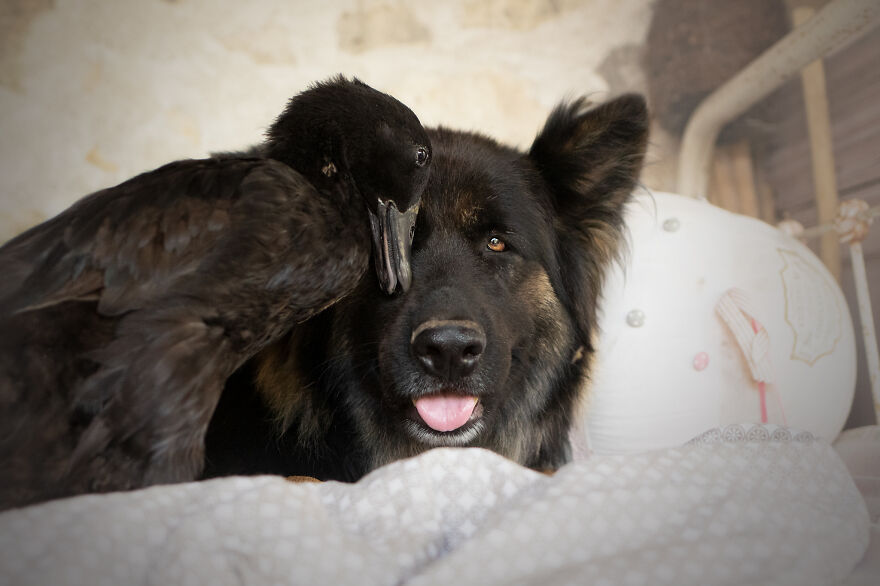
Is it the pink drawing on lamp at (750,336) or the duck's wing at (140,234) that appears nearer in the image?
the duck's wing at (140,234)

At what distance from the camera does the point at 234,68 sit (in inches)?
75.0

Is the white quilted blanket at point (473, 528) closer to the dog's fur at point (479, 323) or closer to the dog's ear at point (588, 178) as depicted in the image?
the dog's fur at point (479, 323)

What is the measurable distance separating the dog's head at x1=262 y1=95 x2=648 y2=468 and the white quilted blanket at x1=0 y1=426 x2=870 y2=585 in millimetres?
421

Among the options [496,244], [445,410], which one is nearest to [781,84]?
[496,244]

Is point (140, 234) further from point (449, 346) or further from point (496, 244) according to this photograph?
point (496, 244)

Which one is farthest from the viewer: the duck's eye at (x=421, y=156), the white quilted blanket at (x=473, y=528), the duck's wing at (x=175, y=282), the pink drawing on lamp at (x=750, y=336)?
the pink drawing on lamp at (x=750, y=336)

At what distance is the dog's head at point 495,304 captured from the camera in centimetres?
128

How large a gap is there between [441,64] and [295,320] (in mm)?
1284

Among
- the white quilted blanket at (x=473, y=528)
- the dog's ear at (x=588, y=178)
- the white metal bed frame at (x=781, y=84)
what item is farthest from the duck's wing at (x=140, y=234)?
the white metal bed frame at (x=781, y=84)

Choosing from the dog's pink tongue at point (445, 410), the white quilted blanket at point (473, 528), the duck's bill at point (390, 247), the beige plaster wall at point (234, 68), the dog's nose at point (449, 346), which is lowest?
the white quilted blanket at point (473, 528)

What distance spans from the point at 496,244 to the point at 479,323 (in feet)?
1.00

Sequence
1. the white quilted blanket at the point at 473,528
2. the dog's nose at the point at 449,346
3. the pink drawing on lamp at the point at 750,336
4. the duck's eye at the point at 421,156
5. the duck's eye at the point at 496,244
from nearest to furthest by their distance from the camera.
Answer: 1. the white quilted blanket at the point at 473,528
2. the dog's nose at the point at 449,346
3. the duck's eye at the point at 421,156
4. the duck's eye at the point at 496,244
5. the pink drawing on lamp at the point at 750,336

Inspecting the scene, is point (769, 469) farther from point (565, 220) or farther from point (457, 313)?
point (565, 220)

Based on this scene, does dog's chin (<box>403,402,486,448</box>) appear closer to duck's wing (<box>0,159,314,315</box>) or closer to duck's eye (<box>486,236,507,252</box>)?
duck's eye (<box>486,236,507,252</box>)
